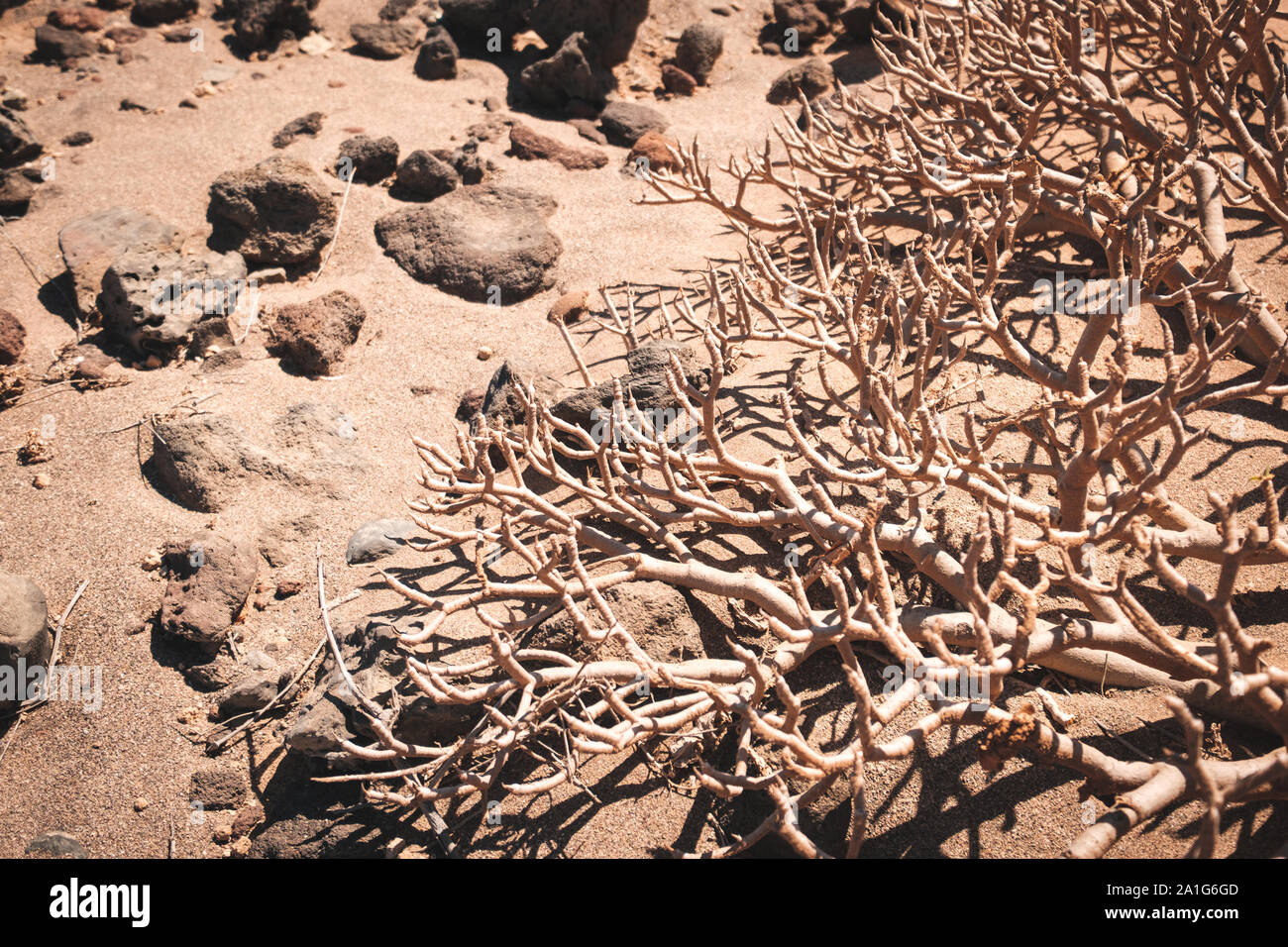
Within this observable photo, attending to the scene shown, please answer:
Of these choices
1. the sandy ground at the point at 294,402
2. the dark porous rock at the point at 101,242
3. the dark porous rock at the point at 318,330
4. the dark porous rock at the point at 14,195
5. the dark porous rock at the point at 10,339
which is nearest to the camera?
the sandy ground at the point at 294,402

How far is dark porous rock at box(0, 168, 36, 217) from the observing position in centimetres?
554

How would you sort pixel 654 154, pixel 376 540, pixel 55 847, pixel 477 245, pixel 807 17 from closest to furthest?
1. pixel 55 847
2. pixel 376 540
3. pixel 477 245
4. pixel 654 154
5. pixel 807 17

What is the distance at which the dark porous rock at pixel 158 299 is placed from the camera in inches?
182

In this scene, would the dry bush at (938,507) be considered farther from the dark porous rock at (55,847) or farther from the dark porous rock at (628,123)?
the dark porous rock at (628,123)

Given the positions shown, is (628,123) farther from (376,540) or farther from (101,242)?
(376,540)

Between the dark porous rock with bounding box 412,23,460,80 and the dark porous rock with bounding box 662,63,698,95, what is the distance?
5.80ft

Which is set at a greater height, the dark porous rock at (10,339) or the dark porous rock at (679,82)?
the dark porous rock at (679,82)

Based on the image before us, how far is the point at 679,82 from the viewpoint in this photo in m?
7.38

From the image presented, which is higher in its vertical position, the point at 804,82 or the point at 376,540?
the point at 804,82

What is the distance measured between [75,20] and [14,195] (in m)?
2.62

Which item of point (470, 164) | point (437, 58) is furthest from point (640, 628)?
point (437, 58)

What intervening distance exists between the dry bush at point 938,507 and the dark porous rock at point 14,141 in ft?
14.0

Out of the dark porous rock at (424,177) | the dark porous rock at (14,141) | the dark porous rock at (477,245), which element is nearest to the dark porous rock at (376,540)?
the dark porous rock at (477,245)
